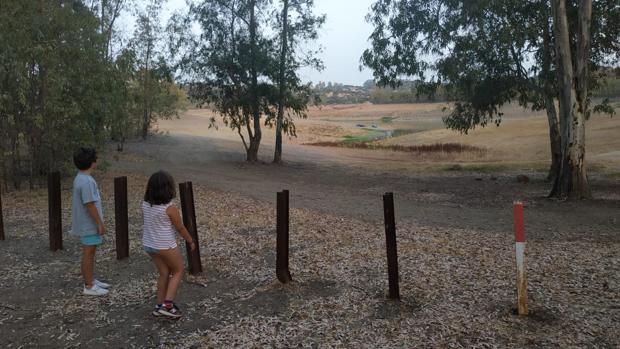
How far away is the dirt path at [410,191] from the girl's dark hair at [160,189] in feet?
21.0

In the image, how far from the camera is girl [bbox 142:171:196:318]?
194 inches

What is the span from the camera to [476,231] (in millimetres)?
9570

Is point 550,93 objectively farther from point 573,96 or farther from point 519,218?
point 519,218

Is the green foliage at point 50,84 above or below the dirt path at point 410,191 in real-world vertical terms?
above

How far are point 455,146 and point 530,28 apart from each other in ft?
74.4

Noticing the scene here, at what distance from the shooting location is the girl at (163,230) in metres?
4.94

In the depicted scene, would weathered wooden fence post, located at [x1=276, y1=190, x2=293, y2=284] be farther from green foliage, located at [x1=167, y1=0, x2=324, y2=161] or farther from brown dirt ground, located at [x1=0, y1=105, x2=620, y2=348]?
green foliage, located at [x1=167, y1=0, x2=324, y2=161]

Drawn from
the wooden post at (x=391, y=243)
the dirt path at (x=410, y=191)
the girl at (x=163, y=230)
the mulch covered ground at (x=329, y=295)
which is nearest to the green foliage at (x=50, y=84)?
the dirt path at (x=410, y=191)

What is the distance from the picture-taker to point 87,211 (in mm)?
5805

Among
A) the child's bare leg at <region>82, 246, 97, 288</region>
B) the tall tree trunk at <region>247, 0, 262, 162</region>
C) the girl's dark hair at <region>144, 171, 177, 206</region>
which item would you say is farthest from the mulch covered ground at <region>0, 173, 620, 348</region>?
the tall tree trunk at <region>247, 0, 262, 162</region>

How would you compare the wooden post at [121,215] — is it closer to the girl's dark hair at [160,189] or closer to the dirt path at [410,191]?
the girl's dark hair at [160,189]

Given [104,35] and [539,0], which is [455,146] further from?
[104,35]

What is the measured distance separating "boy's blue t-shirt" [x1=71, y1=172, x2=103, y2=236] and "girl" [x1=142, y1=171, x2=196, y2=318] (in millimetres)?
1021

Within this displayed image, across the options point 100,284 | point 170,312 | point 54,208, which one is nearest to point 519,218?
point 170,312
